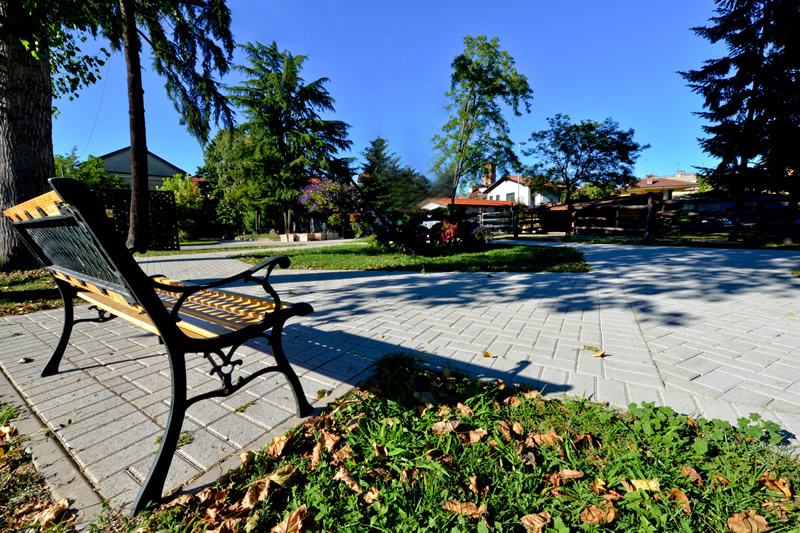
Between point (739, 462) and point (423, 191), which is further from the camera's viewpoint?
point (423, 191)

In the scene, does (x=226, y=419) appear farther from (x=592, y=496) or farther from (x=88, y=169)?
(x=88, y=169)

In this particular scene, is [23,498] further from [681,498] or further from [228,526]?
[681,498]

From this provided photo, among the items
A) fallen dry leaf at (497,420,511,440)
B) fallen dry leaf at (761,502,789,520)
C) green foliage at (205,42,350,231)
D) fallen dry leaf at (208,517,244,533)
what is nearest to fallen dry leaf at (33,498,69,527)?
fallen dry leaf at (208,517,244,533)

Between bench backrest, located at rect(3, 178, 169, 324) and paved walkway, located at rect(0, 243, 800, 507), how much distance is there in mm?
715

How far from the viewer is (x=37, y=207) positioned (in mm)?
1914

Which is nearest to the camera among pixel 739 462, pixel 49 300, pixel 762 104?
pixel 739 462

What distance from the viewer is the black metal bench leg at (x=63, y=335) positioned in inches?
94.3

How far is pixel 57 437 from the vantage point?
169 centimetres

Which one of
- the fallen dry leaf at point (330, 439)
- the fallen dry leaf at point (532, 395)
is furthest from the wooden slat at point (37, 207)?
the fallen dry leaf at point (532, 395)

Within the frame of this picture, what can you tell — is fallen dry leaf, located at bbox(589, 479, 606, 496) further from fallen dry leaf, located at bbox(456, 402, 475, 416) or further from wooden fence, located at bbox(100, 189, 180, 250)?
wooden fence, located at bbox(100, 189, 180, 250)

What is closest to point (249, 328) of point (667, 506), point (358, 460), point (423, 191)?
point (358, 460)

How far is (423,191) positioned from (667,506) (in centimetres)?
1267

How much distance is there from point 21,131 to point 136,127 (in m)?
4.39

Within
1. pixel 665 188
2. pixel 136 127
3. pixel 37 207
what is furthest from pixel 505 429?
pixel 665 188
